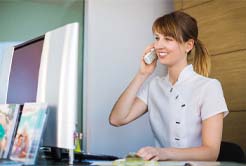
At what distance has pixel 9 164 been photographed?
4.99ft

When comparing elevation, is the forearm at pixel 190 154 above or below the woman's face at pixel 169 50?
below

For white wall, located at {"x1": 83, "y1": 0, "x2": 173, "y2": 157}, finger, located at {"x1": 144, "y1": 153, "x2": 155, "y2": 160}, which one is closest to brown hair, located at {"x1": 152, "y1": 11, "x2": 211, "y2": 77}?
finger, located at {"x1": 144, "y1": 153, "x2": 155, "y2": 160}

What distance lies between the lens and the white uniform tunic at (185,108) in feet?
6.50

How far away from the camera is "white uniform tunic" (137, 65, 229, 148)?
1.98 m

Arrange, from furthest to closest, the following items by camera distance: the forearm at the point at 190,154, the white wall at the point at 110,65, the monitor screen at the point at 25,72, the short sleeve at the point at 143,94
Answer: the white wall at the point at 110,65, the short sleeve at the point at 143,94, the monitor screen at the point at 25,72, the forearm at the point at 190,154

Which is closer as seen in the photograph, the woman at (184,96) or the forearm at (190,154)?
the forearm at (190,154)

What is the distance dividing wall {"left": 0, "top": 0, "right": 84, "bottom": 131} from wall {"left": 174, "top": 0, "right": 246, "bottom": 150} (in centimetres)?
111

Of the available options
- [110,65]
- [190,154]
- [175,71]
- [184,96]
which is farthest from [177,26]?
[110,65]

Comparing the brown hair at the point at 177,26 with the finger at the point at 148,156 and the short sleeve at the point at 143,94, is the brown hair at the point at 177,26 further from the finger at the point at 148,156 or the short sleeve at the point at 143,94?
the finger at the point at 148,156

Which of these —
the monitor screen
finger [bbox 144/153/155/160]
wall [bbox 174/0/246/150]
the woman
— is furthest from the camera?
wall [bbox 174/0/246/150]

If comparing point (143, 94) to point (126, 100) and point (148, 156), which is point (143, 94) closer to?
point (126, 100)

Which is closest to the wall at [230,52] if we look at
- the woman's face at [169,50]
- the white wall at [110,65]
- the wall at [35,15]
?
the white wall at [110,65]

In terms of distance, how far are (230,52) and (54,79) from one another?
2.06 metres

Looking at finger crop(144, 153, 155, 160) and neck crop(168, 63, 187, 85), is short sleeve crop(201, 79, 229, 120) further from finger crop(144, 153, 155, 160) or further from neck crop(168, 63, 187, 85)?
finger crop(144, 153, 155, 160)
